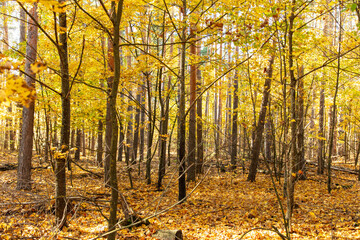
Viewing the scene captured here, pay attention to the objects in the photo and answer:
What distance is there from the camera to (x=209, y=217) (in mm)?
5809

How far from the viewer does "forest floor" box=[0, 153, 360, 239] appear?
4.22m

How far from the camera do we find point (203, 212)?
5.10m

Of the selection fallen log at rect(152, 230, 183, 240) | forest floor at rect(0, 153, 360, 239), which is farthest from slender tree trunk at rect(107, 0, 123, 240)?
fallen log at rect(152, 230, 183, 240)

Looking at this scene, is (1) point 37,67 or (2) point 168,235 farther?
(2) point 168,235

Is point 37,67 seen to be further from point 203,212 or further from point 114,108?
point 203,212

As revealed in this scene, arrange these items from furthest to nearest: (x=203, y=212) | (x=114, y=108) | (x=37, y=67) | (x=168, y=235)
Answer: (x=203, y=212) → (x=168, y=235) → (x=114, y=108) → (x=37, y=67)

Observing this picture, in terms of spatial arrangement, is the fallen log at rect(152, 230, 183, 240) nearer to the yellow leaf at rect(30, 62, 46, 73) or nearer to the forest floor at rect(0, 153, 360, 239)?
the forest floor at rect(0, 153, 360, 239)

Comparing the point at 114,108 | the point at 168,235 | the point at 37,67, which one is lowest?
the point at 168,235

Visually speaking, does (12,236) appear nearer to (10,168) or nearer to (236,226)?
(236,226)

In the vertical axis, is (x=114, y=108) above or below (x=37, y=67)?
below

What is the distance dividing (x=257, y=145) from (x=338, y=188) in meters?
3.18

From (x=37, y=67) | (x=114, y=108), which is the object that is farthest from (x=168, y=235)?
(x=37, y=67)

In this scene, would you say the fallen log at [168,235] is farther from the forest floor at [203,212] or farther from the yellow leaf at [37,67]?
the yellow leaf at [37,67]

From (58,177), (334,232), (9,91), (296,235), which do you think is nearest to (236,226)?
(296,235)
